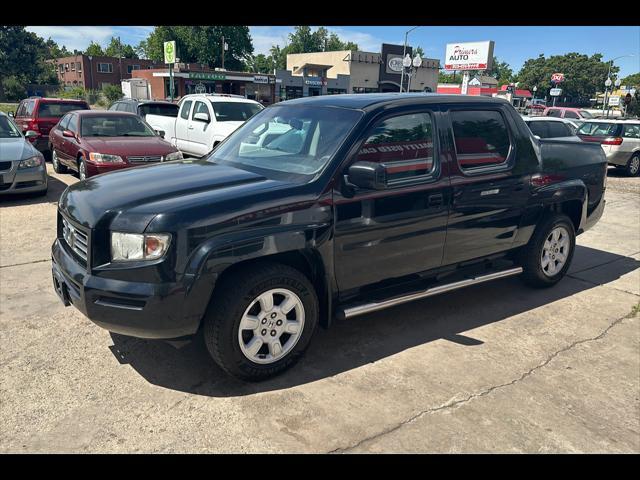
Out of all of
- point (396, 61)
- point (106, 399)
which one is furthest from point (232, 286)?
point (396, 61)

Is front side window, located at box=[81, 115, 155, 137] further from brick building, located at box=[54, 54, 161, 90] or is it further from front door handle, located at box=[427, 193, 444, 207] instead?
brick building, located at box=[54, 54, 161, 90]

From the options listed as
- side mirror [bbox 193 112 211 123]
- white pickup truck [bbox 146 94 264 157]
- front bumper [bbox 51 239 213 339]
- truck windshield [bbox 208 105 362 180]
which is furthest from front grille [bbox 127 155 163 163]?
front bumper [bbox 51 239 213 339]

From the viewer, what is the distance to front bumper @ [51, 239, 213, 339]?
2.94 meters

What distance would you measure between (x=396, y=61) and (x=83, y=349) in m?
65.2

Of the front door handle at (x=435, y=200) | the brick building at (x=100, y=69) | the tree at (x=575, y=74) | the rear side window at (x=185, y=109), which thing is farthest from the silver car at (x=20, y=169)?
the tree at (x=575, y=74)

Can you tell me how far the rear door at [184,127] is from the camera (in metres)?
12.5

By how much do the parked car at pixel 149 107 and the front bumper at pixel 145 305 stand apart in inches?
483

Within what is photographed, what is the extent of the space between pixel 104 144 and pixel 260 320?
23.8 ft

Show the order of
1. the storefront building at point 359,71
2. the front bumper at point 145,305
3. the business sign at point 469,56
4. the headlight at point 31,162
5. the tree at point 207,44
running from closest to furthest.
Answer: the front bumper at point 145,305 → the headlight at point 31,162 → the business sign at point 469,56 → the storefront building at point 359,71 → the tree at point 207,44

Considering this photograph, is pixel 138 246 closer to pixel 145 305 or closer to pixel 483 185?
pixel 145 305

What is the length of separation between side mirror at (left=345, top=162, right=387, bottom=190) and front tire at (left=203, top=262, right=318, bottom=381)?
0.74 meters

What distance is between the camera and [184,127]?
12.6m

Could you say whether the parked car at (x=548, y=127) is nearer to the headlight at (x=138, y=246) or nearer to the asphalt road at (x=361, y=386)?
the asphalt road at (x=361, y=386)
